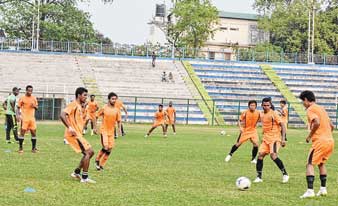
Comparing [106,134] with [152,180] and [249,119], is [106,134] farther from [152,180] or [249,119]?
[249,119]

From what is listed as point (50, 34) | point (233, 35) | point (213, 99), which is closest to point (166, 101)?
point (213, 99)

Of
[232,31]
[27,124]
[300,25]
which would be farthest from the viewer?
[232,31]

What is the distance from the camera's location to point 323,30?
2844 inches

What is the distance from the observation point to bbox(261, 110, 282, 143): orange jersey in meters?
13.6

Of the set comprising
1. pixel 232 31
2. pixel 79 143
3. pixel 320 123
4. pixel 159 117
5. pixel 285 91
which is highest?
pixel 232 31

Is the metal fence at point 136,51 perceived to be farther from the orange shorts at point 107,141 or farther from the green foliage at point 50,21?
the orange shorts at point 107,141

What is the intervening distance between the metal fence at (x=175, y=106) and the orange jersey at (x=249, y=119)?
26.1 meters

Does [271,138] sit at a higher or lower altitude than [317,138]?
lower

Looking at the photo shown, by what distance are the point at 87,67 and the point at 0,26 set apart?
2217 cm

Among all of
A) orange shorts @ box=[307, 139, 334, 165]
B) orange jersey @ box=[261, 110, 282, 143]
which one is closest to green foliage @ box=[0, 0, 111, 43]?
orange jersey @ box=[261, 110, 282, 143]

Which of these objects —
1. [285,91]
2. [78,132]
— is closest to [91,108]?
[78,132]

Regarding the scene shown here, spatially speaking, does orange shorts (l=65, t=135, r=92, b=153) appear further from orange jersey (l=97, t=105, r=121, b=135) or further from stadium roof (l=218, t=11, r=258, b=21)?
stadium roof (l=218, t=11, r=258, b=21)

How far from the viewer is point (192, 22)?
223ft

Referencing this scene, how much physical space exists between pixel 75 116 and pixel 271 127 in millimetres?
4413
